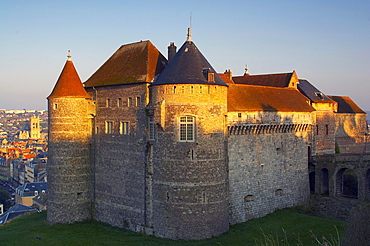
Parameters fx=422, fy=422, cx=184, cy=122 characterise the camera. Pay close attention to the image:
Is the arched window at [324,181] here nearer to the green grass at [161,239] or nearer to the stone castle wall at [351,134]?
the green grass at [161,239]

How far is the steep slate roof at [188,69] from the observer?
92.0 ft

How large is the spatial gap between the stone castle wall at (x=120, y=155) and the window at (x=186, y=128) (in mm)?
3844

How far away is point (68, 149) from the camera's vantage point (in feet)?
113

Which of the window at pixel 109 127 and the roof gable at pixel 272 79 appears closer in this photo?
the window at pixel 109 127

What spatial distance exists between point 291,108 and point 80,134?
59.8 feet

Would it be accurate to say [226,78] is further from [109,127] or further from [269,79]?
[109,127]

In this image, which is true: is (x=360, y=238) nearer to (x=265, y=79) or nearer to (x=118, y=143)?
(x=118, y=143)

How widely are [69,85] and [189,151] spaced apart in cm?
1274

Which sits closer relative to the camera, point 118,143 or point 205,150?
point 205,150

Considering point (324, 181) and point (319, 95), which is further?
point (319, 95)

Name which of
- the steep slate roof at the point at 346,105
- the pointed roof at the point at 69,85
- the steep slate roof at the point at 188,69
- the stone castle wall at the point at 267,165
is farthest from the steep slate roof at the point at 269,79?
the pointed roof at the point at 69,85

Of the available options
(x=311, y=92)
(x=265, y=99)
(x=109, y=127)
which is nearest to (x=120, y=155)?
(x=109, y=127)

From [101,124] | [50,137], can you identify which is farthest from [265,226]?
[50,137]

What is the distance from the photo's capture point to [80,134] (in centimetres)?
3475
